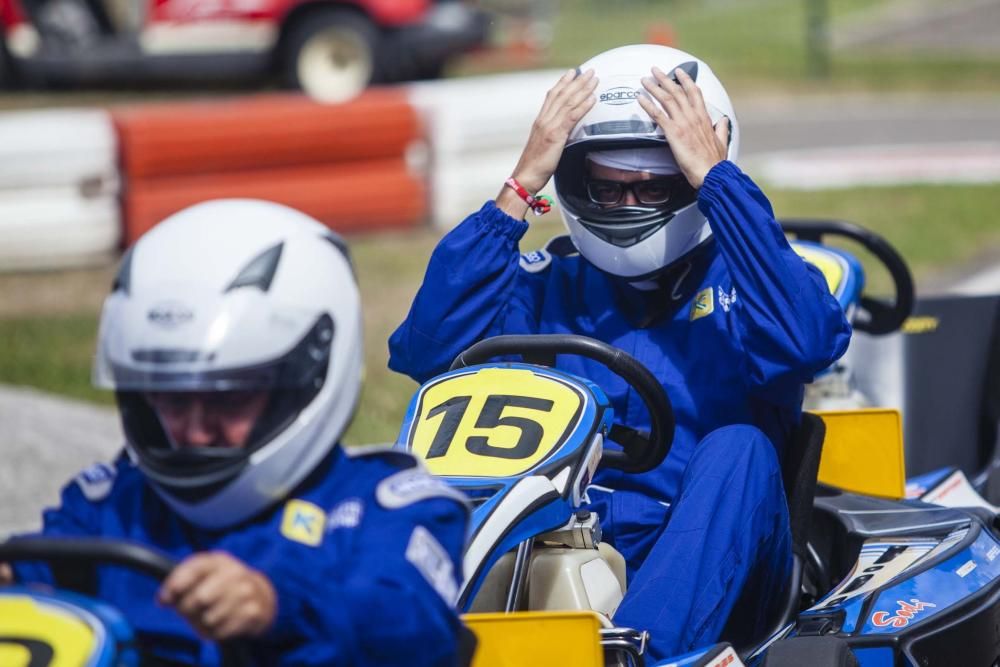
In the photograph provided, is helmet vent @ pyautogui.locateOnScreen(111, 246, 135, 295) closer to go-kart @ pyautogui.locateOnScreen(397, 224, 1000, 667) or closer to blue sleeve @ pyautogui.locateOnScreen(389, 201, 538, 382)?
go-kart @ pyautogui.locateOnScreen(397, 224, 1000, 667)

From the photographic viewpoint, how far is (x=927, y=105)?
15016 millimetres

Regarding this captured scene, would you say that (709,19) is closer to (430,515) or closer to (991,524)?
(991,524)

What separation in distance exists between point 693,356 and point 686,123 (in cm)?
54

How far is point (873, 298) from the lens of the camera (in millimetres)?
4977

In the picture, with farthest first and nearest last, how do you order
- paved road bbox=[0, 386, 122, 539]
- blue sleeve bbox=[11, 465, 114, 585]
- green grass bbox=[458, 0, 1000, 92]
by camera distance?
green grass bbox=[458, 0, 1000, 92]
paved road bbox=[0, 386, 122, 539]
blue sleeve bbox=[11, 465, 114, 585]

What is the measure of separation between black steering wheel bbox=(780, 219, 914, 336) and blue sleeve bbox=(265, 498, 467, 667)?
272cm

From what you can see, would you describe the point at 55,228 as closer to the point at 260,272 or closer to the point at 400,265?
the point at 400,265

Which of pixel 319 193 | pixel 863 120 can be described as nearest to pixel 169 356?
pixel 319 193

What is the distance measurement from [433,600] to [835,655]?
3.30ft

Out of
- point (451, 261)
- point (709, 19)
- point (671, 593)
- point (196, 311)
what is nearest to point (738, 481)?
point (671, 593)


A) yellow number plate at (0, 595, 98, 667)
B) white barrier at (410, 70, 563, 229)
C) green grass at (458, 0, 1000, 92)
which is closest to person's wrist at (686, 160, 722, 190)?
yellow number plate at (0, 595, 98, 667)

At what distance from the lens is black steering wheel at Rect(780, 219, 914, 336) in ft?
15.8

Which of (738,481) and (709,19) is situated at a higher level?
(709,19)

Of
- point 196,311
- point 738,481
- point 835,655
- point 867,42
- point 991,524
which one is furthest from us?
point 867,42
